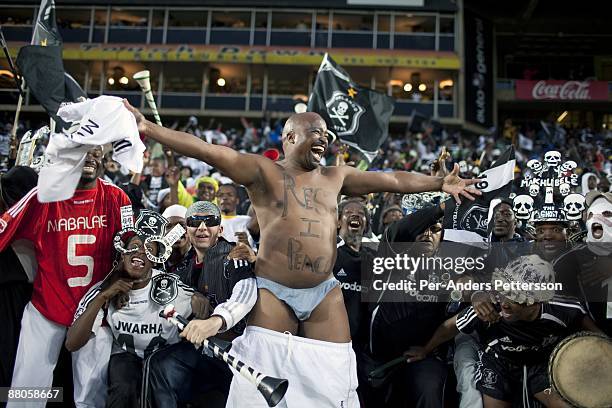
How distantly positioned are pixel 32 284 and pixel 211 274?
4.93ft

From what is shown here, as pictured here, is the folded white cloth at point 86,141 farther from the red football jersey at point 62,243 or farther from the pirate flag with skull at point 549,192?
the pirate flag with skull at point 549,192

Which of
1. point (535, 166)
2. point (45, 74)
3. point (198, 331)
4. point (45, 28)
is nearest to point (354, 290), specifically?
point (198, 331)

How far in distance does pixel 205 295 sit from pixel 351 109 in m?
3.95

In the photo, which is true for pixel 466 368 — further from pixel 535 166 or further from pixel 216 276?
pixel 535 166

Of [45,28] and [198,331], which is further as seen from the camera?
[45,28]

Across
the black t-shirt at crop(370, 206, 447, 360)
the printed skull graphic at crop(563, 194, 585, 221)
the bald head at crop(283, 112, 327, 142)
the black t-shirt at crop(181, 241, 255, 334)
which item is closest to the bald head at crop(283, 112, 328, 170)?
the bald head at crop(283, 112, 327, 142)

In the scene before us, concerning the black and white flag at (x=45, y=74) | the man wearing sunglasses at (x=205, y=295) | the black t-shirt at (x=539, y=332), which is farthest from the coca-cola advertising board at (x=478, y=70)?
the black t-shirt at (x=539, y=332)

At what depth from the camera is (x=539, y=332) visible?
4.44 meters

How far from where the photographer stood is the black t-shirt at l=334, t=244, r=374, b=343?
16.5ft

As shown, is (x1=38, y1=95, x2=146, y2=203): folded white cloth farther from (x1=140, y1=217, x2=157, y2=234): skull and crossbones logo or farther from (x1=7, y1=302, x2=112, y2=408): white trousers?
(x1=7, y1=302, x2=112, y2=408): white trousers

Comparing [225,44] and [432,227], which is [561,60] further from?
[432,227]

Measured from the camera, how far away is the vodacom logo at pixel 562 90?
97.5 feet

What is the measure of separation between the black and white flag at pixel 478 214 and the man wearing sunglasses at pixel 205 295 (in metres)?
1.79

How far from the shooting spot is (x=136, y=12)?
2930cm
